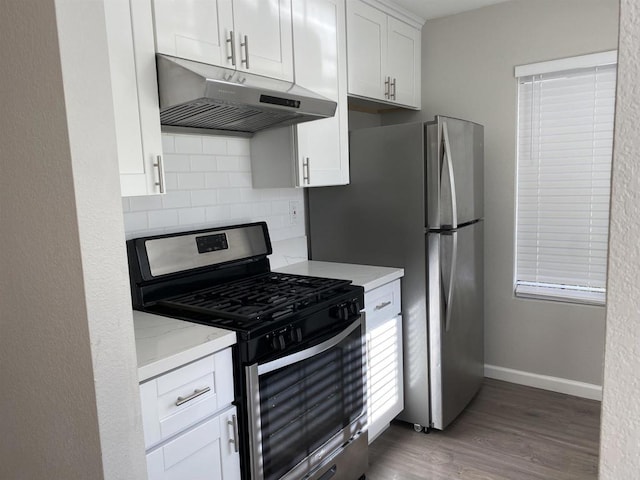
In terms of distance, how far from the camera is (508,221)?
3.22m

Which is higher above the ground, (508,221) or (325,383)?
(508,221)

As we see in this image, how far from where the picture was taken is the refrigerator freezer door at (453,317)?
102 inches

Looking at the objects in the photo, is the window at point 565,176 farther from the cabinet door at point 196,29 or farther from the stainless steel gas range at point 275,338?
the cabinet door at point 196,29

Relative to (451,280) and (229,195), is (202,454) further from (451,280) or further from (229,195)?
(451,280)

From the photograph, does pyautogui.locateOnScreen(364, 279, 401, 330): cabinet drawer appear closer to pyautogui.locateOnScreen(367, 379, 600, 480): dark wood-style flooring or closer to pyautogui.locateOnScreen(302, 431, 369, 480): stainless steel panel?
pyautogui.locateOnScreen(302, 431, 369, 480): stainless steel panel

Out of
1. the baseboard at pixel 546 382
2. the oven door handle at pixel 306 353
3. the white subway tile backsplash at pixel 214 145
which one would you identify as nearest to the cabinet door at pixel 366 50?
the white subway tile backsplash at pixel 214 145

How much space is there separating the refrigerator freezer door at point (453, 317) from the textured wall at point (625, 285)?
194cm

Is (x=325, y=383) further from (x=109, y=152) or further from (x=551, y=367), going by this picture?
(x=551, y=367)

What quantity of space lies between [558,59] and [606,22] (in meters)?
0.29

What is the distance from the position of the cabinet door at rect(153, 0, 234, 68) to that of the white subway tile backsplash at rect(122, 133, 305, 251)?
0.45 metres

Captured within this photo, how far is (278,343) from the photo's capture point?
174 cm

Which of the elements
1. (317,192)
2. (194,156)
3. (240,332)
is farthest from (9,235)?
(317,192)

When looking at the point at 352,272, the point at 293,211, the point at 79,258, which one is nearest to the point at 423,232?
the point at 352,272

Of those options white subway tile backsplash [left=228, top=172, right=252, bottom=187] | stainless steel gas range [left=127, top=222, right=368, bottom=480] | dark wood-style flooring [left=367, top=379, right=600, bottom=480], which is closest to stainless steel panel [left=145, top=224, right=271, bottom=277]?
stainless steel gas range [left=127, top=222, right=368, bottom=480]
